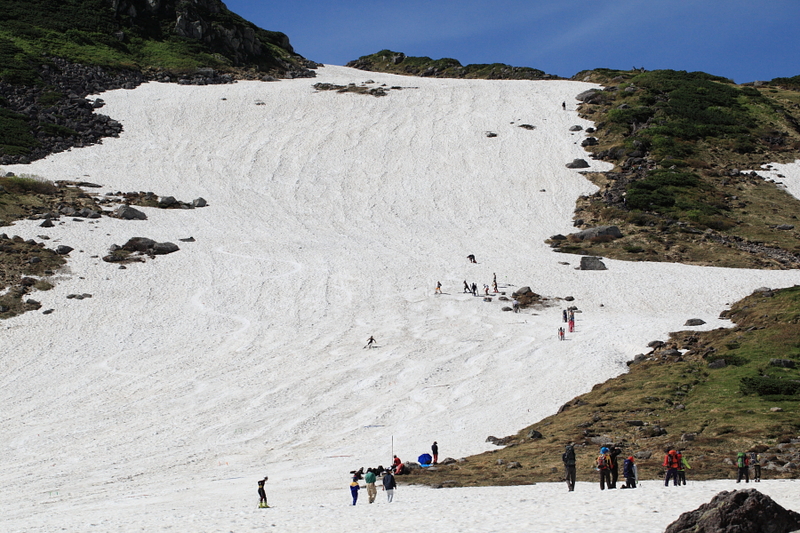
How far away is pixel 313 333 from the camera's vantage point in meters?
42.6

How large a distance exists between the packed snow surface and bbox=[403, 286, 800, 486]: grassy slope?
189cm

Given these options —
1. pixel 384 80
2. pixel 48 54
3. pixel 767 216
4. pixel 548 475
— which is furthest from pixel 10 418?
pixel 384 80

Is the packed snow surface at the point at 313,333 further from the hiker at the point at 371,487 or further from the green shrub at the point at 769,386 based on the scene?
the green shrub at the point at 769,386

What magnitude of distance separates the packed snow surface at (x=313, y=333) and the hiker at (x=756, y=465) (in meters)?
0.97

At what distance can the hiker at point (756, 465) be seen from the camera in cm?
1816

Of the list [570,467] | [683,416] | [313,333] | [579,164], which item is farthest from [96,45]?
[570,467]

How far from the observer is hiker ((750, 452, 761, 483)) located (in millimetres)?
18156

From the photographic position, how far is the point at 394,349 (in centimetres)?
4006

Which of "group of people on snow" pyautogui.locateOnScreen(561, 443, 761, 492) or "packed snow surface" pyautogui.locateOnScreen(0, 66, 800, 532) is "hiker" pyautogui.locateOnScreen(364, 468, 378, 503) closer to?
"packed snow surface" pyautogui.locateOnScreen(0, 66, 800, 532)

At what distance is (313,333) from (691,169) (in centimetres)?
5286

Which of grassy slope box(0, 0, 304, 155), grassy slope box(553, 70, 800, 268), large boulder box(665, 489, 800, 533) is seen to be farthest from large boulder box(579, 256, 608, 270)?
grassy slope box(0, 0, 304, 155)

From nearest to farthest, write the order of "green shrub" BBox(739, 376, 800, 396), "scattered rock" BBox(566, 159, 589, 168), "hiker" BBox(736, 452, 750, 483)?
1. "hiker" BBox(736, 452, 750, 483)
2. "green shrub" BBox(739, 376, 800, 396)
3. "scattered rock" BBox(566, 159, 589, 168)

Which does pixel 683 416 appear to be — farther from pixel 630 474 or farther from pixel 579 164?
pixel 579 164

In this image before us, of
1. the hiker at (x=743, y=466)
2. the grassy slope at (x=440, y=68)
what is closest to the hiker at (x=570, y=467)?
the hiker at (x=743, y=466)
